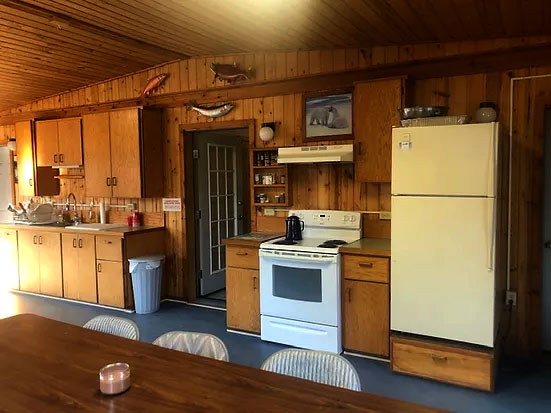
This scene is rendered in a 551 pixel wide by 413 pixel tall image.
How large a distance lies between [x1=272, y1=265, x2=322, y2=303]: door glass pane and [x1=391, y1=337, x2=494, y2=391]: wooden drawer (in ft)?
2.45

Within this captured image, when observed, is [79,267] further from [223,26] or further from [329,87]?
[329,87]

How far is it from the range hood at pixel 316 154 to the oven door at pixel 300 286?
86 cm

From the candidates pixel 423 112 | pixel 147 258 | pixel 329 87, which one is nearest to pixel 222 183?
pixel 147 258

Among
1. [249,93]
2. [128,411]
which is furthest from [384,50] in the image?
[128,411]

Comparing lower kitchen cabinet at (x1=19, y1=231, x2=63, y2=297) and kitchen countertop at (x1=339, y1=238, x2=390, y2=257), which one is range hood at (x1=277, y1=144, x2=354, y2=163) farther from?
lower kitchen cabinet at (x1=19, y1=231, x2=63, y2=297)

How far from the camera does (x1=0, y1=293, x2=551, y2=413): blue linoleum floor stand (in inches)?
118

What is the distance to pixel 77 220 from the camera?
6117 millimetres

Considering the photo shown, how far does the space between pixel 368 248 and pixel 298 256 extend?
58cm

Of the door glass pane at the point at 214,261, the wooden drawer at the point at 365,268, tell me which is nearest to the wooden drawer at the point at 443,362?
the wooden drawer at the point at 365,268

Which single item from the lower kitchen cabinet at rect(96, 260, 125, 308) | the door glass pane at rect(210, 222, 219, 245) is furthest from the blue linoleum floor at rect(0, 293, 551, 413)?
the door glass pane at rect(210, 222, 219, 245)

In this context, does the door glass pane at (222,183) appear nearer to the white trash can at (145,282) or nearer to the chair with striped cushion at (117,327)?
the white trash can at (145,282)

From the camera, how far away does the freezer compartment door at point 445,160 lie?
3.01m

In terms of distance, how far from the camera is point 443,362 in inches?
127

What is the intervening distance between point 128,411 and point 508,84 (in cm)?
356
